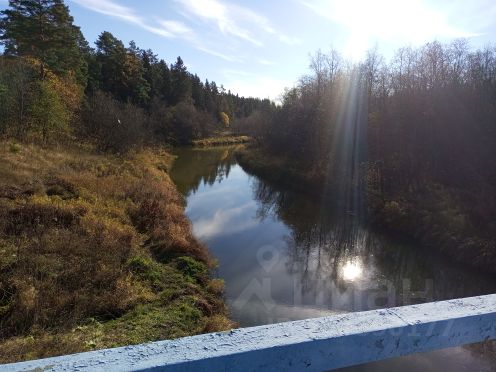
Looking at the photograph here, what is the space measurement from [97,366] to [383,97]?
92.1ft

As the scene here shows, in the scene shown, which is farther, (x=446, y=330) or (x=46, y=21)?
(x=46, y=21)

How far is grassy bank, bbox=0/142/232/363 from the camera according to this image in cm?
630

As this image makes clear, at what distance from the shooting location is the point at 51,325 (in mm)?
6336

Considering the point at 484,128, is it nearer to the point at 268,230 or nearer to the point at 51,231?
the point at 268,230

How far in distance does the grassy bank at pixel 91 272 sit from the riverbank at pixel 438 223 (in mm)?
8679

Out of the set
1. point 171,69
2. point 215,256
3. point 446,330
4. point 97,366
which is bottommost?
point 215,256

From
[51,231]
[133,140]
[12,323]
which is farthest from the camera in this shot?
[133,140]

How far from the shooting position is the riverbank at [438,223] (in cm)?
1268

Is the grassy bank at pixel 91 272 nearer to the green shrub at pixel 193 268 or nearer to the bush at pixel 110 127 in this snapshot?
the green shrub at pixel 193 268

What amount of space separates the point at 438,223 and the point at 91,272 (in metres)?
12.9

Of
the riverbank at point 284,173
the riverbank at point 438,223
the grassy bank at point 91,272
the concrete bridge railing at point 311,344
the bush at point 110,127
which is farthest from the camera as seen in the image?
the bush at point 110,127

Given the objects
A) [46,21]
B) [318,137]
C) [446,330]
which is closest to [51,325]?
[446,330]

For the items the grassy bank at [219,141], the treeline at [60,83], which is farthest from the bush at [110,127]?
the grassy bank at [219,141]

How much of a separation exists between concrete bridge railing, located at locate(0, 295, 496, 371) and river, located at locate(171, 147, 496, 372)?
18.2 feet
